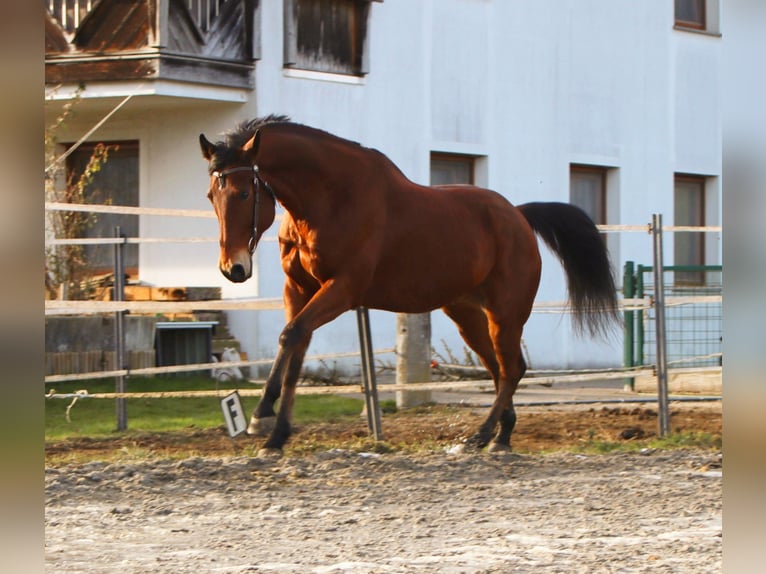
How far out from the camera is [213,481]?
5.58 metres

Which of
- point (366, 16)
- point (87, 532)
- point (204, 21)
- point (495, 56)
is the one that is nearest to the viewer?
point (87, 532)

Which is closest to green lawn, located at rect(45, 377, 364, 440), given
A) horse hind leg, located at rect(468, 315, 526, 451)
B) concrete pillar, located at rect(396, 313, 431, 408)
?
concrete pillar, located at rect(396, 313, 431, 408)

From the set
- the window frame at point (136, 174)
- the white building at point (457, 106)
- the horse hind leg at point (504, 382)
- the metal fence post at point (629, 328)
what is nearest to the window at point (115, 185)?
the window frame at point (136, 174)

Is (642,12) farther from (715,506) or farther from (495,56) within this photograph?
(715,506)

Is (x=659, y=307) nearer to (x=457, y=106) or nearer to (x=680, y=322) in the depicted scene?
(x=680, y=322)

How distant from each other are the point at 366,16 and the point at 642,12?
5017 mm

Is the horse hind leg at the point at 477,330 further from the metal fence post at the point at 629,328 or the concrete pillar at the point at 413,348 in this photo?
the metal fence post at the point at 629,328

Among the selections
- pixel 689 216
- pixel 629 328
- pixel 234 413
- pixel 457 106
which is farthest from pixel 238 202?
pixel 689 216

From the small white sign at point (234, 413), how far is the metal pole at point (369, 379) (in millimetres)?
983

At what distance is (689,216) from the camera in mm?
18266

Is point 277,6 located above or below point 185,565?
above

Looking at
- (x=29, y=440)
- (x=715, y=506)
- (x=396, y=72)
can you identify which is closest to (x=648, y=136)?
(x=396, y=72)

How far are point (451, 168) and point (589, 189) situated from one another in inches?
101

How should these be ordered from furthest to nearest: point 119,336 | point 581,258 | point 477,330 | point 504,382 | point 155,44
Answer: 1. point 155,44
2. point 119,336
3. point 581,258
4. point 477,330
5. point 504,382
